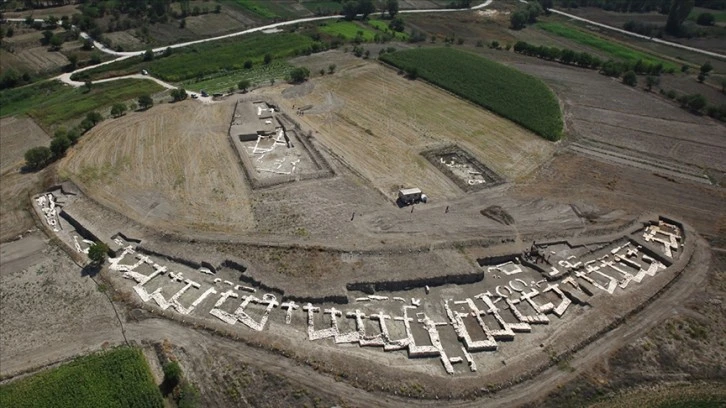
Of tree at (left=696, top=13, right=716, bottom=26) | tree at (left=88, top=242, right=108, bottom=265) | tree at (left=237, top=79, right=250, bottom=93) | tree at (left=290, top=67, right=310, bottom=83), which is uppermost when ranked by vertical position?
tree at (left=696, top=13, right=716, bottom=26)

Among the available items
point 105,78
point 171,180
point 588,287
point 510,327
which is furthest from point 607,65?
point 105,78

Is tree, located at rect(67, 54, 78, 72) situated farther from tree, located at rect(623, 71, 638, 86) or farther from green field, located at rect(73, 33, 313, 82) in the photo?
tree, located at rect(623, 71, 638, 86)

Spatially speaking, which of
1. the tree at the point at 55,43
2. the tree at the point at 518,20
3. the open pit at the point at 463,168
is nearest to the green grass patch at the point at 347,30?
the tree at the point at 518,20

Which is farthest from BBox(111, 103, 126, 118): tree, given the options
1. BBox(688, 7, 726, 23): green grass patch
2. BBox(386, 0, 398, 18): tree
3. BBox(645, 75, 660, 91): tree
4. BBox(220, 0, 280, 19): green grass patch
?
BBox(688, 7, 726, 23): green grass patch

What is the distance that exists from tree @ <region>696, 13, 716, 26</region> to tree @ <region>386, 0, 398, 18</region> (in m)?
85.6

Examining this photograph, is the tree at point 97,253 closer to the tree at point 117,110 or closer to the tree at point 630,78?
the tree at point 117,110

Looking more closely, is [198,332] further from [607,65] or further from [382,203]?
[607,65]

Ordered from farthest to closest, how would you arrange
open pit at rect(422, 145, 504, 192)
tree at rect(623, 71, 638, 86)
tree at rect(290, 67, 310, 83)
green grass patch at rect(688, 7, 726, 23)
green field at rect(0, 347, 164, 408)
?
green grass patch at rect(688, 7, 726, 23), tree at rect(623, 71, 638, 86), tree at rect(290, 67, 310, 83), open pit at rect(422, 145, 504, 192), green field at rect(0, 347, 164, 408)

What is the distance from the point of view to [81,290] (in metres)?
43.7

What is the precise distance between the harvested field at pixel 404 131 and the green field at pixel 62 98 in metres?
30.3

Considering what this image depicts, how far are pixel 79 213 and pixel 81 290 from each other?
506 inches

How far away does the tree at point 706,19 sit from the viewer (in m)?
132

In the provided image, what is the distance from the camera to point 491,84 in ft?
284

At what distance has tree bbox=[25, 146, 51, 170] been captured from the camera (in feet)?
202
